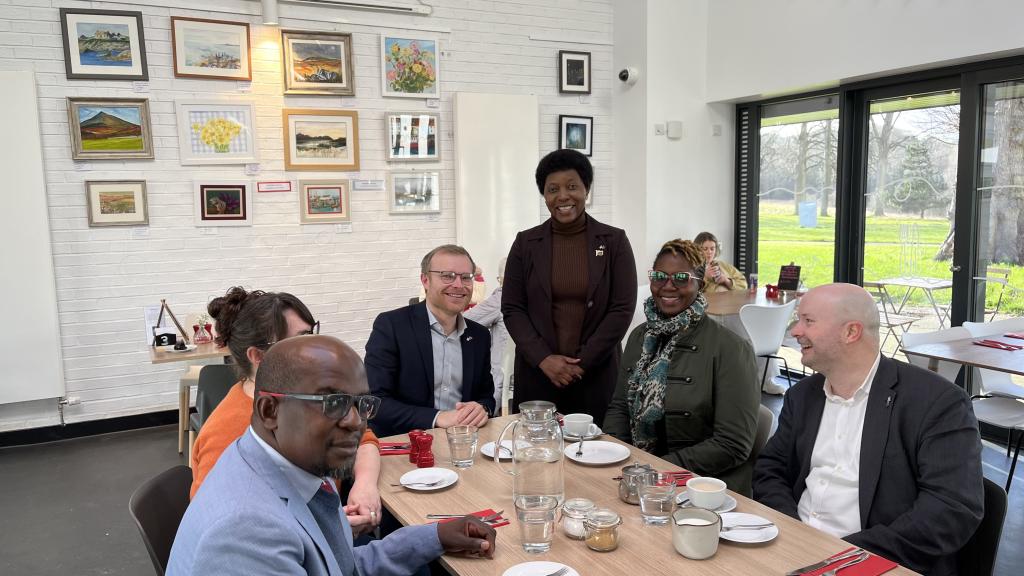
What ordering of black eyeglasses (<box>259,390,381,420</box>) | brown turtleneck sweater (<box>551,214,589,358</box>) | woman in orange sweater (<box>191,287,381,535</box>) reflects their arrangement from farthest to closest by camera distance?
1. brown turtleneck sweater (<box>551,214,589,358</box>)
2. woman in orange sweater (<box>191,287,381,535</box>)
3. black eyeglasses (<box>259,390,381,420</box>)

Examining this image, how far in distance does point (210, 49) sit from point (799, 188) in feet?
16.5

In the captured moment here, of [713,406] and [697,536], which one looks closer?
[697,536]

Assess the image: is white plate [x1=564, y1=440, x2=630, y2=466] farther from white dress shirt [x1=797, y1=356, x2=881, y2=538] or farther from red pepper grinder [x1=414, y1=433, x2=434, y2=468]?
white dress shirt [x1=797, y1=356, x2=881, y2=538]

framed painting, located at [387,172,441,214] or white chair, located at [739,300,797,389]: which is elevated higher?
framed painting, located at [387,172,441,214]

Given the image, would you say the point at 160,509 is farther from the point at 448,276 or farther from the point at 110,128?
the point at 110,128

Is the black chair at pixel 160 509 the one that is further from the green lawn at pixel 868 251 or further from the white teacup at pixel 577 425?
the green lawn at pixel 868 251

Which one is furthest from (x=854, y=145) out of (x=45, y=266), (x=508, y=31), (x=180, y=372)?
(x=45, y=266)

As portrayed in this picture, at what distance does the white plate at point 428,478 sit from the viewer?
2.03 meters

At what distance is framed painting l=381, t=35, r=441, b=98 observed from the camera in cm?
602

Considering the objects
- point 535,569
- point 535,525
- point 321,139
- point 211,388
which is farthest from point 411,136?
point 535,569

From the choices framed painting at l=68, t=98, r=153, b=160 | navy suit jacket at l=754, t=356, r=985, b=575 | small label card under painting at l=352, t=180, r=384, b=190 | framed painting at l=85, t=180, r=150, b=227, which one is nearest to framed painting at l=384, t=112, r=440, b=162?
small label card under painting at l=352, t=180, r=384, b=190

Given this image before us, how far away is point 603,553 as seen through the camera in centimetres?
162

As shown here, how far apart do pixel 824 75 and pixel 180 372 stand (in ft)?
18.1

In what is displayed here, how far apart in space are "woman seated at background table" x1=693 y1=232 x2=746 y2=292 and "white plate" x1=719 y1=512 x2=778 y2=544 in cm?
428
